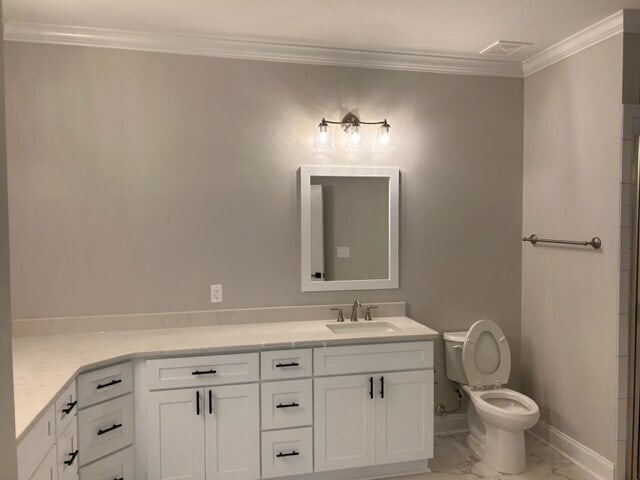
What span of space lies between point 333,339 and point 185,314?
3.11ft

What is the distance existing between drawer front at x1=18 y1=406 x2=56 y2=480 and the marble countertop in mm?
112

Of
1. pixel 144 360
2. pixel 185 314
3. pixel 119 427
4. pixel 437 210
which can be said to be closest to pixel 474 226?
pixel 437 210

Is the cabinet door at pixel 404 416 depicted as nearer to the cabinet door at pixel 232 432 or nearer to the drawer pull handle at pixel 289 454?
the drawer pull handle at pixel 289 454

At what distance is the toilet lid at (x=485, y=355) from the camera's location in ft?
10.6

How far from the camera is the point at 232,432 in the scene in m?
2.65

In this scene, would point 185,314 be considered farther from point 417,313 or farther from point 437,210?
point 437,210

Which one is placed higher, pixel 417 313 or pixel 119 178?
pixel 119 178

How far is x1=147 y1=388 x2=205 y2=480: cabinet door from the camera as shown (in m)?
2.56

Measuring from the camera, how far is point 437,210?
3.45 meters

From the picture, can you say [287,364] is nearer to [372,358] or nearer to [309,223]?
[372,358]

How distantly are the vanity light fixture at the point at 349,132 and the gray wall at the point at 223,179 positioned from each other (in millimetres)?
65

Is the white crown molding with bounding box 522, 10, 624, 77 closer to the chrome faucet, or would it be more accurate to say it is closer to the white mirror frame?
the white mirror frame

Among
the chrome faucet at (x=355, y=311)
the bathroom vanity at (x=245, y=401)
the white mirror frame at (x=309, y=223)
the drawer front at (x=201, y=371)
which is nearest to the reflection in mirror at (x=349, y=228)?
the white mirror frame at (x=309, y=223)

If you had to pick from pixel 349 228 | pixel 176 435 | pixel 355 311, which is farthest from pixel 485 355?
pixel 176 435
